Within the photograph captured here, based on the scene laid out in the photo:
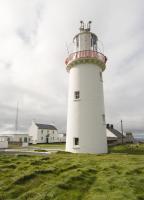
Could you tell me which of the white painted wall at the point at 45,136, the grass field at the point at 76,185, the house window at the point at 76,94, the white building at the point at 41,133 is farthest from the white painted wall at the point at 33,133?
the grass field at the point at 76,185

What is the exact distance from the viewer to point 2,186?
9383mm

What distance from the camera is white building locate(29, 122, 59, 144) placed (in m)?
73.6

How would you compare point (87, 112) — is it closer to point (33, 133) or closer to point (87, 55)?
point (87, 55)

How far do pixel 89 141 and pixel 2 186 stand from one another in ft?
41.2

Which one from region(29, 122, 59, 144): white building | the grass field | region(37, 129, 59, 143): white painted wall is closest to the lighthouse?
the grass field

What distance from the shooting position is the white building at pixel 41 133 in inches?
2899

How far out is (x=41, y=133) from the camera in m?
75.1

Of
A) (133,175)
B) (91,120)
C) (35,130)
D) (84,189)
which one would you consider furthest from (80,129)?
(35,130)

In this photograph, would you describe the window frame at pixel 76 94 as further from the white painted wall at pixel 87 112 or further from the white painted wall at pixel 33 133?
the white painted wall at pixel 33 133

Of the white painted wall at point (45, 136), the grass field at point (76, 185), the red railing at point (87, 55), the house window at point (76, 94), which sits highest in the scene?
the red railing at point (87, 55)

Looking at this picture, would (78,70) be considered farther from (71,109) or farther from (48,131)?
(48,131)

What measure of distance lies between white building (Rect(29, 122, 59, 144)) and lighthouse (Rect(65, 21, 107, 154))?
52.3 m

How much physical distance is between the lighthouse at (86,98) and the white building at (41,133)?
52.3m

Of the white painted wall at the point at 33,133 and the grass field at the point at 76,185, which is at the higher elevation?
the white painted wall at the point at 33,133
